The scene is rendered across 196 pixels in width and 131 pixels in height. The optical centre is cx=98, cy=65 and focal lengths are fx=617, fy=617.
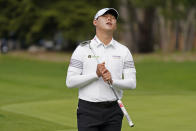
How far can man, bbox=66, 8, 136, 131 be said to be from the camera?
5.55m

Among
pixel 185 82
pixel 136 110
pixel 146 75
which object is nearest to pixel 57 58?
pixel 146 75

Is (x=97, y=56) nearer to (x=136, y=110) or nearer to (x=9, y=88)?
(x=136, y=110)

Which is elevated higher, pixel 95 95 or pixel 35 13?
pixel 95 95

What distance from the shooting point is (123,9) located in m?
43.8

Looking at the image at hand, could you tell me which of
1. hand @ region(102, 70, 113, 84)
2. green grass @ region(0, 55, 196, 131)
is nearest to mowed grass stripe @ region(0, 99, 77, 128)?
green grass @ region(0, 55, 196, 131)

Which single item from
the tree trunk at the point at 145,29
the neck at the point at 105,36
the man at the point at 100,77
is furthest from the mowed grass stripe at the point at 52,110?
the tree trunk at the point at 145,29

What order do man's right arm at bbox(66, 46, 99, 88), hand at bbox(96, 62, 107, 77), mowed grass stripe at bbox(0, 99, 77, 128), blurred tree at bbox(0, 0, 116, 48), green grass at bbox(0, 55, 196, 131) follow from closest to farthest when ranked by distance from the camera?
→ hand at bbox(96, 62, 107, 77)
man's right arm at bbox(66, 46, 99, 88)
green grass at bbox(0, 55, 196, 131)
mowed grass stripe at bbox(0, 99, 77, 128)
blurred tree at bbox(0, 0, 116, 48)

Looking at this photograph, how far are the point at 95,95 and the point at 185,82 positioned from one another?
17673mm

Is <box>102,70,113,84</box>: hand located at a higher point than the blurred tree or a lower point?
higher

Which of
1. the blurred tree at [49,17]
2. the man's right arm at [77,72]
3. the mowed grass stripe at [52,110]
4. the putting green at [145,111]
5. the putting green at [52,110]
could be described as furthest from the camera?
the blurred tree at [49,17]

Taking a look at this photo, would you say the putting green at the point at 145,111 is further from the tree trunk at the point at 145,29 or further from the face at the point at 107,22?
the tree trunk at the point at 145,29

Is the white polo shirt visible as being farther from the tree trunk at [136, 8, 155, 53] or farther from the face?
the tree trunk at [136, 8, 155, 53]

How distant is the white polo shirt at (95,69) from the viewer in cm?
554

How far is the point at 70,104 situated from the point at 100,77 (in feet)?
30.9
